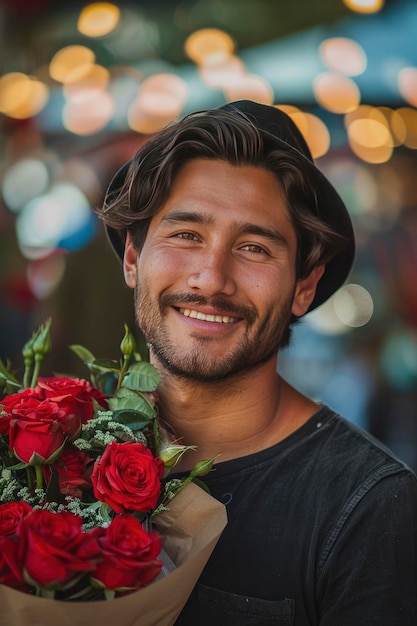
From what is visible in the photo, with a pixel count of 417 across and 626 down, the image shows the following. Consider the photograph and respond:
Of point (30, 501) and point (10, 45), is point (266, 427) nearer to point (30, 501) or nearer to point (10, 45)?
point (30, 501)

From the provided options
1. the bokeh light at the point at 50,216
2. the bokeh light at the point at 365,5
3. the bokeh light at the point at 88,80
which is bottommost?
the bokeh light at the point at 50,216

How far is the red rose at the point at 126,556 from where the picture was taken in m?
1.41

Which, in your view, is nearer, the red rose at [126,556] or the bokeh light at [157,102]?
the red rose at [126,556]

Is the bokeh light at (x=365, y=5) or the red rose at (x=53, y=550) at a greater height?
the bokeh light at (x=365, y=5)

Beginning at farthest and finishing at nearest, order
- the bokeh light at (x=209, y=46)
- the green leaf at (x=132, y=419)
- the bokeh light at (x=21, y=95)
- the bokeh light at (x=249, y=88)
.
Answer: the bokeh light at (x=21, y=95), the bokeh light at (x=249, y=88), the bokeh light at (x=209, y=46), the green leaf at (x=132, y=419)

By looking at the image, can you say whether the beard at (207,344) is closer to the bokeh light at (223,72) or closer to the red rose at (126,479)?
the red rose at (126,479)

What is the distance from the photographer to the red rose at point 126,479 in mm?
1548

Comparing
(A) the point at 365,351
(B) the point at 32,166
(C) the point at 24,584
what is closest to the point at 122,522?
(C) the point at 24,584

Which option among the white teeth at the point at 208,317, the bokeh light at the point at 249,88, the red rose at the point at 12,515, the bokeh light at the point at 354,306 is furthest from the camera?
the bokeh light at the point at 354,306

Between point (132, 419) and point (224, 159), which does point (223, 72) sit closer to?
point (224, 159)

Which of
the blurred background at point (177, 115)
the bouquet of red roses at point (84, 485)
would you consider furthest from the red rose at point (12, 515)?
the blurred background at point (177, 115)

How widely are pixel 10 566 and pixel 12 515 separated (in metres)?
0.14

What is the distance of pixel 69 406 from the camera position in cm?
174

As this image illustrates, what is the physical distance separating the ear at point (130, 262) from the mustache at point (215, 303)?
262mm
